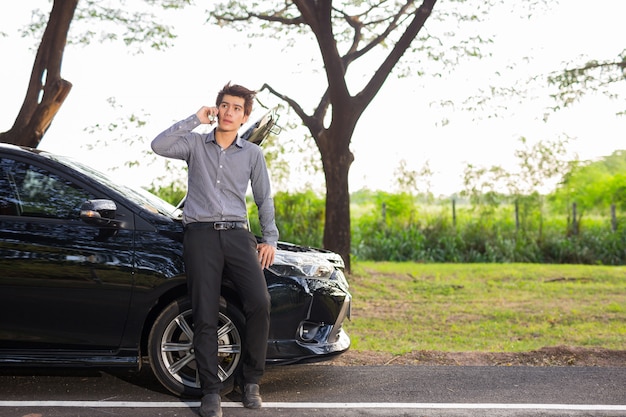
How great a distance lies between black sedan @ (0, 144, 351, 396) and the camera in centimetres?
535

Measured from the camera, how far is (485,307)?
13.4 metres

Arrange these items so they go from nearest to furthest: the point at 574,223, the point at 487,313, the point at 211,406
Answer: the point at 211,406, the point at 487,313, the point at 574,223

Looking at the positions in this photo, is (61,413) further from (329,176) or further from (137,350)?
(329,176)

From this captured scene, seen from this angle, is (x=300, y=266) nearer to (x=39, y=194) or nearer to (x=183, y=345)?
(x=183, y=345)

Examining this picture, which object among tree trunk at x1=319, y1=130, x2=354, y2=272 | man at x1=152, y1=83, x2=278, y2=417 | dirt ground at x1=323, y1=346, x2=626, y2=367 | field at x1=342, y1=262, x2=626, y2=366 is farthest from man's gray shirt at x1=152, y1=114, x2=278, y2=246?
tree trunk at x1=319, y1=130, x2=354, y2=272

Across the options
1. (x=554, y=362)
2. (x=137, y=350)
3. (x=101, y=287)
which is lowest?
(x=554, y=362)

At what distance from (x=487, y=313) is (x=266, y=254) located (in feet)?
26.8

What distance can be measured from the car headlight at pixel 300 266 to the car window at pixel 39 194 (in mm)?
1380

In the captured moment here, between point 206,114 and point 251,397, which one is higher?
point 206,114

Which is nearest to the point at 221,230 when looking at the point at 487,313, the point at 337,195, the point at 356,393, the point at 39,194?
the point at 39,194

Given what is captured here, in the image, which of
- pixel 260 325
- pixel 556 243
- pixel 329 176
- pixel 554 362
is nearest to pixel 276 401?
pixel 260 325

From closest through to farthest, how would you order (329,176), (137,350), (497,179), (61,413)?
(61,413)
(137,350)
(329,176)
(497,179)

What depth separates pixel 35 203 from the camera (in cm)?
553

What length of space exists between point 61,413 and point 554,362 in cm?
456
